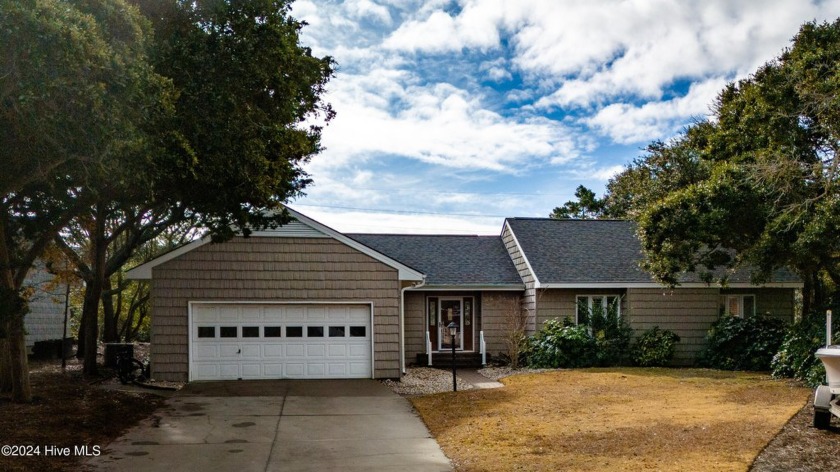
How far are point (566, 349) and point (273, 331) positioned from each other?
336 inches

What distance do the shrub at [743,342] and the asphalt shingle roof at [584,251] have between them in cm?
183

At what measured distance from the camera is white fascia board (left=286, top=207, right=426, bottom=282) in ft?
56.7

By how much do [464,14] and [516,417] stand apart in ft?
25.4

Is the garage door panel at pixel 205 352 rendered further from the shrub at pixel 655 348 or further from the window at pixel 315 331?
the shrub at pixel 655 348

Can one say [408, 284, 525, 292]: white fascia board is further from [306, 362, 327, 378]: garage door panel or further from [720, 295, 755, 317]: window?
[720, 295, 755, 317]: window

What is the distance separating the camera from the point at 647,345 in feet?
67.3

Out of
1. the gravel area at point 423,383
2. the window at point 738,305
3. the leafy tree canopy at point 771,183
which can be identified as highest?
the leafy tree canopy at point 771,183

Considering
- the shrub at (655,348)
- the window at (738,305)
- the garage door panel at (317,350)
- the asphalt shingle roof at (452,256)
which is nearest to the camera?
the garage door panel at (317,350)

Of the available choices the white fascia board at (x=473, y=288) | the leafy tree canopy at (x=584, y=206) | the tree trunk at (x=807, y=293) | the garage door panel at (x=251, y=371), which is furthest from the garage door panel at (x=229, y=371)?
the leafy tree canopy at (x=584, y=206)

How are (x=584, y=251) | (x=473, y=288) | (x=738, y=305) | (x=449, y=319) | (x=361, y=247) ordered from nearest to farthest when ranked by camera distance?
(x=361, y=247) → (x=473, y=288) → (x=738, y=305) → (x=449, y=319) → (x=584, y=251)

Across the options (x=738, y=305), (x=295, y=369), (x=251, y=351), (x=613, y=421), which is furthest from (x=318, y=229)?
(x=738, y=305)

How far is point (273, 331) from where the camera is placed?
17312 millimetres

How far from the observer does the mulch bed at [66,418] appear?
872 cm

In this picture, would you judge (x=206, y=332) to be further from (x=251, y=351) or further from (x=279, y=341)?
(x=279, y=341)
